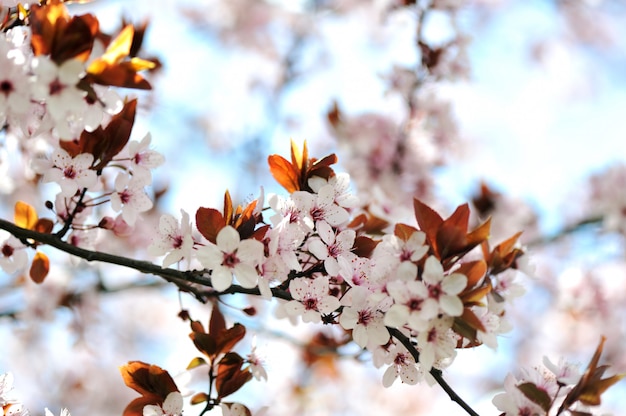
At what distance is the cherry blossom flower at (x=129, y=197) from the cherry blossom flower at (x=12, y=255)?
0.22 meters

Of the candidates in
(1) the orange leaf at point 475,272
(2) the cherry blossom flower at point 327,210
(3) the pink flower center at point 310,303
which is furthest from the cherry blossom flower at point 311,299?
(1) the orange leaf at point 475,272

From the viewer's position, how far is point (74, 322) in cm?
209

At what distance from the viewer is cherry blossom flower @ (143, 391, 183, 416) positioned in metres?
1.05

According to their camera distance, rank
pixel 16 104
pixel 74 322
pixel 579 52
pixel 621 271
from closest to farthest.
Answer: pixel 16 104, pixel 74 322, pixel 621 271, pixel 579 52

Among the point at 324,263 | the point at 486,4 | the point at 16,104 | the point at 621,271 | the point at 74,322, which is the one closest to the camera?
the point at 16,104

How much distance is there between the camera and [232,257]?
3.14 feet

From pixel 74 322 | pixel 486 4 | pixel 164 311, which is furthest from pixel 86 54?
pixel 486 4

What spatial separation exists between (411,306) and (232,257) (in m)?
0.27

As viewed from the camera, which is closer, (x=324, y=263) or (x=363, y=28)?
(x=324, y=263)

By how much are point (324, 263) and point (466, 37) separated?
1.39 metres

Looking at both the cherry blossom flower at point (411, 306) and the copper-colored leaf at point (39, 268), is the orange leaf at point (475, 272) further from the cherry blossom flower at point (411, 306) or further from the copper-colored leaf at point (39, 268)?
the copper-colored leaf at point (39, 268)

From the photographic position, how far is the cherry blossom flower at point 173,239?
1.00 meters

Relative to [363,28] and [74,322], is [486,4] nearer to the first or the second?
[363,28]

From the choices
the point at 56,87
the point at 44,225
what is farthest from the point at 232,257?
the point at 44,225
